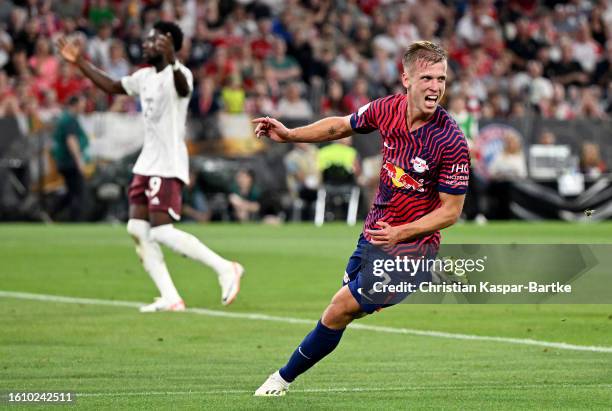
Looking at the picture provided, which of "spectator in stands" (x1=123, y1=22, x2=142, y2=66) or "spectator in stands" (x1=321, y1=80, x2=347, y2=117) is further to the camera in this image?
"spectator in stands" (x1=321, y1=80, x2=347, y2=117)

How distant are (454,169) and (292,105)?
67.6ft

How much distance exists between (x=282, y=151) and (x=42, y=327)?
641 inches

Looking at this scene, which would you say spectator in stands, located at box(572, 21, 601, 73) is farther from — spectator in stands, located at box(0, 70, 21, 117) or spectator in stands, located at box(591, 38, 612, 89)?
spectator in stands, located at box(0, 70, 21, 117)

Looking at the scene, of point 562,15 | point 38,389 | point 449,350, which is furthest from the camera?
point 562,15

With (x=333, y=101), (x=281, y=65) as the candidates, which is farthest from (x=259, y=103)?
(x=281, y=65)

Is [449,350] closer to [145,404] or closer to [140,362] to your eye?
[140,362]

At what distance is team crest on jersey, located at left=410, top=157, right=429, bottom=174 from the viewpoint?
777cm

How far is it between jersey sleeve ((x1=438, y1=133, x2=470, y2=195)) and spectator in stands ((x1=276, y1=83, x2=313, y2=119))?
20219 millimetres

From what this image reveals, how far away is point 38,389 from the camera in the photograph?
842 cm

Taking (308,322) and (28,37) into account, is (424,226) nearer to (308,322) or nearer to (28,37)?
(308,322)

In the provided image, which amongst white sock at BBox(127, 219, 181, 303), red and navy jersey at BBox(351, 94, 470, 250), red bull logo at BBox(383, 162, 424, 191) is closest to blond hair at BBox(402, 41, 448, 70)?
red and navy jersey at BBox(351, 94, 470, 250)

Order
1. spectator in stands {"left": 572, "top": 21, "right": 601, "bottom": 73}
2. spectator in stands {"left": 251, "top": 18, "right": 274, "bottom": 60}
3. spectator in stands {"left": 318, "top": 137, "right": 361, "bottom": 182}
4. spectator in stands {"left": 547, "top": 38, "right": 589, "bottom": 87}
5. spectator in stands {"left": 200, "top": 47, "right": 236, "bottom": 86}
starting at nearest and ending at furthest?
1. spectator in stands {"left": 318, "top": 137, "right": 361, "bottom": 182}
2. spectator in stands {"left": 200, "top": 47, "right": 236, "bottom": 86}
3. spectator in stands {"left": 251, "top": 18, "right": 274, "bottom": 60}
4. spectator in stands {"left": 547, "top": 38, "right": 589, "bottom": 87}
5. spectator in stands {"left": 572, "top": 21, "right": 601, "bottom": 73}

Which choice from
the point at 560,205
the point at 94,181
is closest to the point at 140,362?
the point at 94,181

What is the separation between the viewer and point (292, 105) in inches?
1109
